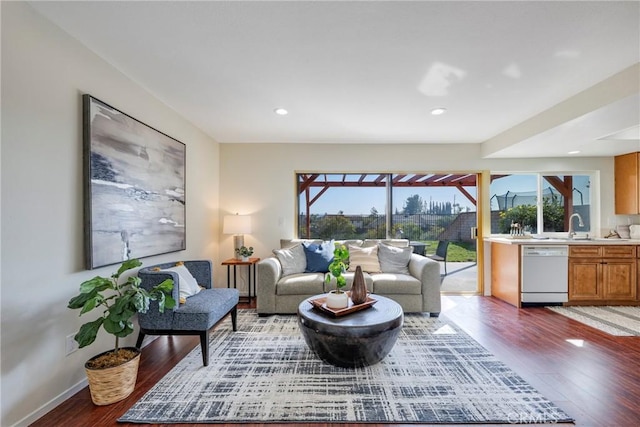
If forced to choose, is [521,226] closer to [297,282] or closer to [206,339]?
[297,282]

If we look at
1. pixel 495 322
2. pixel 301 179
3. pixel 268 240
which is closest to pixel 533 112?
pixel 495 322

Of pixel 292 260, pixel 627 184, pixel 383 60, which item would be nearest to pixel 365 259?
pixel 292 260

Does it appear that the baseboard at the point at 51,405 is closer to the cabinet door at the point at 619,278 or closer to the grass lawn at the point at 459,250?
the grass lawn at the point at 459,250

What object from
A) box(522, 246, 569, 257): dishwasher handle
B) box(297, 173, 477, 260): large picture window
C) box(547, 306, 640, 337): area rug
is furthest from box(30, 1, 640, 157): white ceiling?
box(547, 306, 640, 337): area rug

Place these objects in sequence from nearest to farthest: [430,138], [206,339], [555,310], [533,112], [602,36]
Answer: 1. [602,36]
2. [206,339]
3. [533,112]
4. [555,310]
5. [430,138]

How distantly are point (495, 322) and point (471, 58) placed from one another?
9.28 ft

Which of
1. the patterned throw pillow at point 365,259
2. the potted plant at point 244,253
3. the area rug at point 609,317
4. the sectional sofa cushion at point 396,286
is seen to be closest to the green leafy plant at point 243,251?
the potted plant at point 244,253

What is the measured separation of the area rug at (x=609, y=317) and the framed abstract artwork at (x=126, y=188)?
477cm

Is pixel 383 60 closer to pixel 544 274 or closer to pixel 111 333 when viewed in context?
pixel 111 333

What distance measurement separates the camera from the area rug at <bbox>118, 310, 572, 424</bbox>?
1698 millimetres

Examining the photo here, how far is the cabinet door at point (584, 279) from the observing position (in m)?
3.75

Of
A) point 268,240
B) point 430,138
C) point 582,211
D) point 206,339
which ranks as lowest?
point 206,339

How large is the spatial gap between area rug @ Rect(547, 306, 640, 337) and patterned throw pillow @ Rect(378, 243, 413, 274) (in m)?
1.98

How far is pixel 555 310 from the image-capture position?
3607 millimetres
